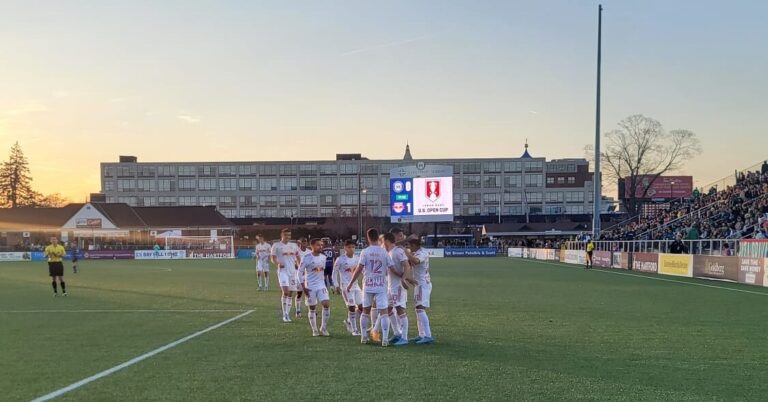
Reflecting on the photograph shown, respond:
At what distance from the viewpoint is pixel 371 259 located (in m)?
10.4

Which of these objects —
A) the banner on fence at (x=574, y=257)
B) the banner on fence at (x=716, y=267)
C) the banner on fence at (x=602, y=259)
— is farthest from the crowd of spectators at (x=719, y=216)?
the banner on fence at (x=574, y=257)

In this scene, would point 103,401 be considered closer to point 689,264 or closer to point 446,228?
point 689,264

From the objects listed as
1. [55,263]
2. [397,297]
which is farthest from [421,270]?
[55,263]

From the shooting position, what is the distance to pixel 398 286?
422 inches

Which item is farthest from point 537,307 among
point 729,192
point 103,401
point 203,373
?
point 729,192

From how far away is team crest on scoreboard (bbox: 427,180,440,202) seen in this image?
153ft

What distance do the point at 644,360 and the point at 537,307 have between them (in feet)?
23.8

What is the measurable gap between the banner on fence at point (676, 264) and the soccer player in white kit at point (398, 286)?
72.8 ft

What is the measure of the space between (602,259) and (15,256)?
56.1 meters

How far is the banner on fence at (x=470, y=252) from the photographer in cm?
6438

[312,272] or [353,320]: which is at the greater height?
[312,272]

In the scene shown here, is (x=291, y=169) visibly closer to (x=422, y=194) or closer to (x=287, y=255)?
(x=422, y=194)

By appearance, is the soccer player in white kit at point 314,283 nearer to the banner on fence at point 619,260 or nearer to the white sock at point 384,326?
the white sock at point 384,326

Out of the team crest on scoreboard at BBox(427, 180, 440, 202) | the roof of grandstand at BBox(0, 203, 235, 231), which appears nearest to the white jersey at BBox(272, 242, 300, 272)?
the team crest on scoreboard at BBox(427, 180, 440, 202)
